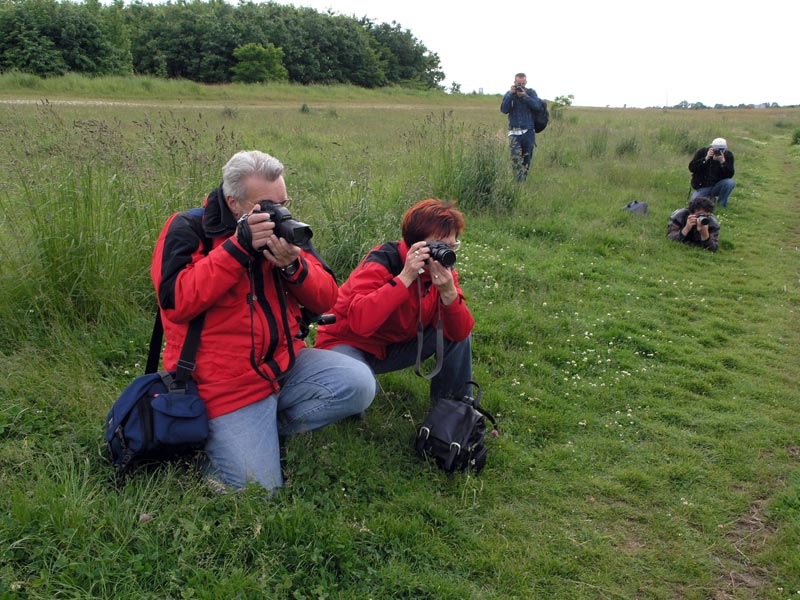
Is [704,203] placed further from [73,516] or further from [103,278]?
[73,516]

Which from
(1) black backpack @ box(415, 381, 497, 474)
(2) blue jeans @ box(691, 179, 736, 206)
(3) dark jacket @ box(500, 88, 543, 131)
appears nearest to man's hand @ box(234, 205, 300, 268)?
(1) black backpack @ box(415, 381, 497, 474)

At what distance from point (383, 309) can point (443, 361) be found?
0.63m

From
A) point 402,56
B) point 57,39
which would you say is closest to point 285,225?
point 57,39

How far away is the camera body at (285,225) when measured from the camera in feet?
7.93

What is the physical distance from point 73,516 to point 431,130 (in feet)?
25.4

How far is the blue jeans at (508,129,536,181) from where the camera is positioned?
8766mm

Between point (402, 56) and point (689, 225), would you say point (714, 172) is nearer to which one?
point (689, 225)

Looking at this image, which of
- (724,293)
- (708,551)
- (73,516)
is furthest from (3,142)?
(724,293)

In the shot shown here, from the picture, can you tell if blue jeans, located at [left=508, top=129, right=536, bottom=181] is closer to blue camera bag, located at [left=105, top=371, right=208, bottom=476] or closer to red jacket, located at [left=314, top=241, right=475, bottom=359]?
red jacket, located at [left=314, top=241, right=475, bottom=359]

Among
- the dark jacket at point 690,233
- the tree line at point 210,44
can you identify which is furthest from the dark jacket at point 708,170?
the tree line at point 210,44

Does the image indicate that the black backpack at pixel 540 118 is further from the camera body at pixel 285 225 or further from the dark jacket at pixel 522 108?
the camera body at pixel 285 225

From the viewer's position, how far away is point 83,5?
30281 millimetres

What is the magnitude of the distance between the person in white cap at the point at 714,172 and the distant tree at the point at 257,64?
31.9 m

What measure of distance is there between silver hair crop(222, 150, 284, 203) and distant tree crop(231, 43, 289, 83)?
122 feet
